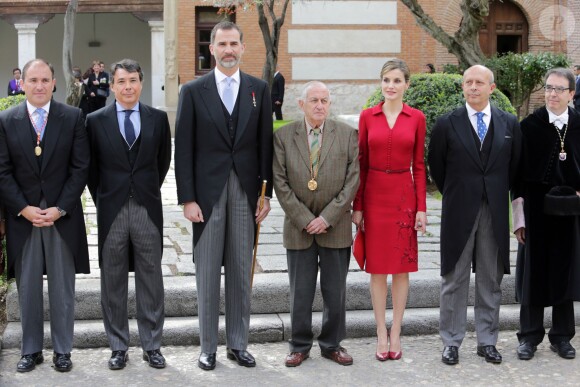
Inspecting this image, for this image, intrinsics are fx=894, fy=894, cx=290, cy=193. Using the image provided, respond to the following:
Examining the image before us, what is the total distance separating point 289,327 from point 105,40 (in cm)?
2356

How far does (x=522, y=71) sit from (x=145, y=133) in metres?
15.1

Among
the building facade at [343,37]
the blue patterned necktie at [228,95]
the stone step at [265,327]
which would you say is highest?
the building facade at [343,37]

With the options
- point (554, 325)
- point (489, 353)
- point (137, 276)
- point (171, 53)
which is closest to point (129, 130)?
point (137, 276)

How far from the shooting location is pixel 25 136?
18.0 feet

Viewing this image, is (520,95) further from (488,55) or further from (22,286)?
(22,286)

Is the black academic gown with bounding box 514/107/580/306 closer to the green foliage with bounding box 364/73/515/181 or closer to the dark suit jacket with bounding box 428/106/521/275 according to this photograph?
the dark suit jacket with bounding box 428/106/521/275

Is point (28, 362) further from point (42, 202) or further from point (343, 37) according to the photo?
point (343, 37)

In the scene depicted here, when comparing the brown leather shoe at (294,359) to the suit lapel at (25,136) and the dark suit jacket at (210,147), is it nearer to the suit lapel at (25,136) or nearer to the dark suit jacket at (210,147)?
the dark suit jacket at (210,147)

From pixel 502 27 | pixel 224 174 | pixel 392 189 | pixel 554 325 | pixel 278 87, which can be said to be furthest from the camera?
pixel 502 27

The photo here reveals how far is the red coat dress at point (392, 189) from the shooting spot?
5699 millimetres

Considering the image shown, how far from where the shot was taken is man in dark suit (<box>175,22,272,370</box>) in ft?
18.4

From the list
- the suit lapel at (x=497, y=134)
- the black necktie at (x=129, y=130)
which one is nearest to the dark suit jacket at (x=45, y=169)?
the black necktie at (x=129, y=130)

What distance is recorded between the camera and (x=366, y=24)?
2392 centimetres

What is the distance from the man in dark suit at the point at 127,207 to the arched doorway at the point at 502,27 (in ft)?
65.8
